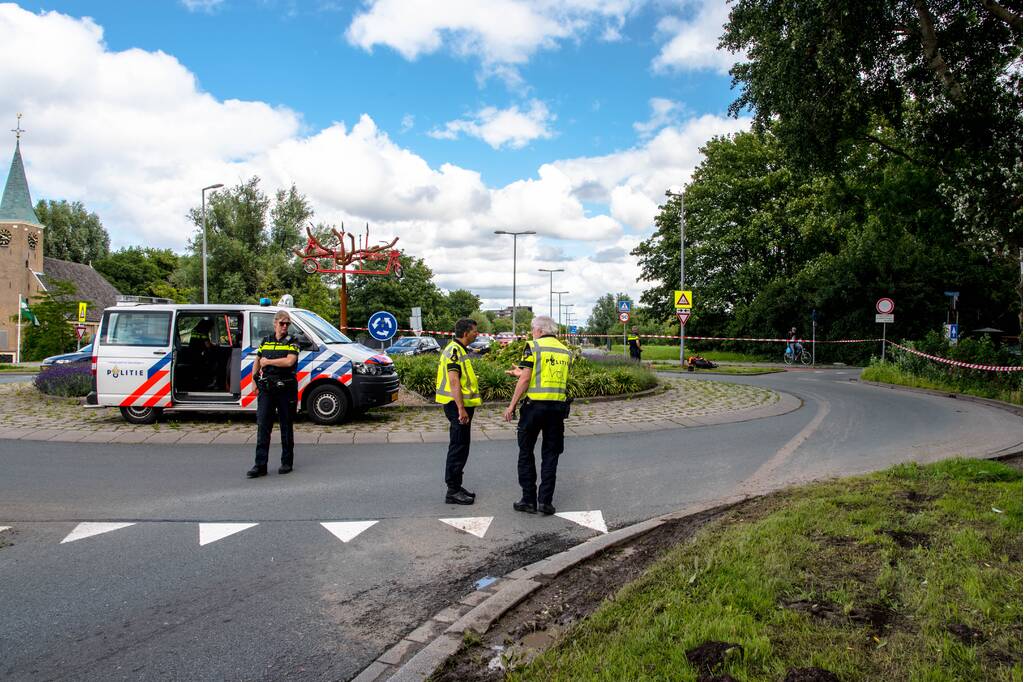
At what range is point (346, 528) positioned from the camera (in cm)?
559

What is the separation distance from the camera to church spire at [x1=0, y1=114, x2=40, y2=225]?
204 ft

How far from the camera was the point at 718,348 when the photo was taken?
40.6m

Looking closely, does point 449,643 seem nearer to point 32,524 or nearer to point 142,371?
point 32,524

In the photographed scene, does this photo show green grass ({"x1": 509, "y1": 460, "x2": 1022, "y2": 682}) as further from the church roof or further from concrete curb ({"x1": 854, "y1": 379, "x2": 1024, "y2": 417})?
the church roof

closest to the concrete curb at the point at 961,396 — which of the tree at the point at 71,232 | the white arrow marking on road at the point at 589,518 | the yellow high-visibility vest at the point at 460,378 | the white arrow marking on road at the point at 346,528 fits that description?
the white arrow marking on road at the point at 589,518

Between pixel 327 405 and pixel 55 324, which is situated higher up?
pixel 55 324

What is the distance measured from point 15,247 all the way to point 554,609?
2859 inches

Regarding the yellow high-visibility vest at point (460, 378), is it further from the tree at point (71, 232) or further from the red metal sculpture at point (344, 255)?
the tree at point (71, 232)

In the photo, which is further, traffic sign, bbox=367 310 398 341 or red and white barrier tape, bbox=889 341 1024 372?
red and white barrier tape, bbox=889 341 1024 372

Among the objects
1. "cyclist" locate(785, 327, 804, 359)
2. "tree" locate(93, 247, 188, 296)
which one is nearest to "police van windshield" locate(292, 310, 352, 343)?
"cyclist" locate(785, 327, 804, 359)

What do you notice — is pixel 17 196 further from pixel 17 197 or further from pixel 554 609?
pixel 554 609

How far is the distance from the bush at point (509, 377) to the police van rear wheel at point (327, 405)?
254 cm

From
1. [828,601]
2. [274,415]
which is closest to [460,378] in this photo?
[274,415]

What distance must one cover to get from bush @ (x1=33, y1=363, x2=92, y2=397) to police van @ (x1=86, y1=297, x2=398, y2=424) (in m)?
4.50
